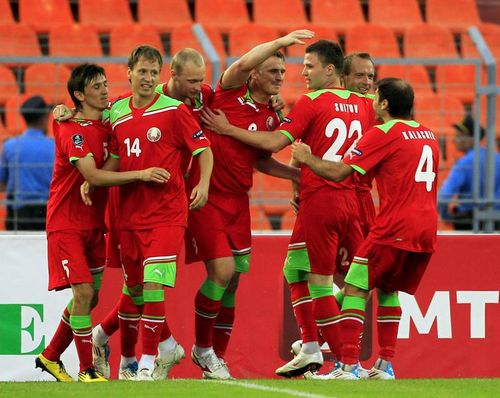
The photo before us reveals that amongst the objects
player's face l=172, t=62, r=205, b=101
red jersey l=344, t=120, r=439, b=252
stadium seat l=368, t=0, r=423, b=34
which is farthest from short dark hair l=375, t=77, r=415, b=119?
stadium seat l=368, t=0, r=423, b=34

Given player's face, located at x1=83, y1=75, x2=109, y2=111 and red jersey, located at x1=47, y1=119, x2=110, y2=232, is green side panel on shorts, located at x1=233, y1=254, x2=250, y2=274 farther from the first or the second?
player's face, located at x1=83, y1=75, x2=109, y2=111

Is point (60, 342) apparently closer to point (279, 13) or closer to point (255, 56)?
point (255, 56)

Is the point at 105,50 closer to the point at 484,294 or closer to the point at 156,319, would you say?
the point at 484,294

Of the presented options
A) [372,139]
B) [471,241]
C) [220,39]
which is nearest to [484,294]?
[471,241]

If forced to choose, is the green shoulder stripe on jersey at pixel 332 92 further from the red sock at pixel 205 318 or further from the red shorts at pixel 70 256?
the red shorts at pixel 70 256

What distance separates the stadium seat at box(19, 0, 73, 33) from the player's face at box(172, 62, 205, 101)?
720cm

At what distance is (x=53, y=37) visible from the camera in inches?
558

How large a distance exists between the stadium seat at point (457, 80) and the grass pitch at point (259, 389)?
3.95 m

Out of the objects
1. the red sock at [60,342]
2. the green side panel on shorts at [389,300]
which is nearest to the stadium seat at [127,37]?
the red sock at [60,342]

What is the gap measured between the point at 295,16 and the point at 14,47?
3.58m

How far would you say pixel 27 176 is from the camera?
10508mm

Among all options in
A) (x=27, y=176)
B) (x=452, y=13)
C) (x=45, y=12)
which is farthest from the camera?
(x=452, y=13)

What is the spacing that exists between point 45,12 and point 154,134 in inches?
305

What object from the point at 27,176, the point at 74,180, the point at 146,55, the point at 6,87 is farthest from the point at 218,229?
the point at 6,87
